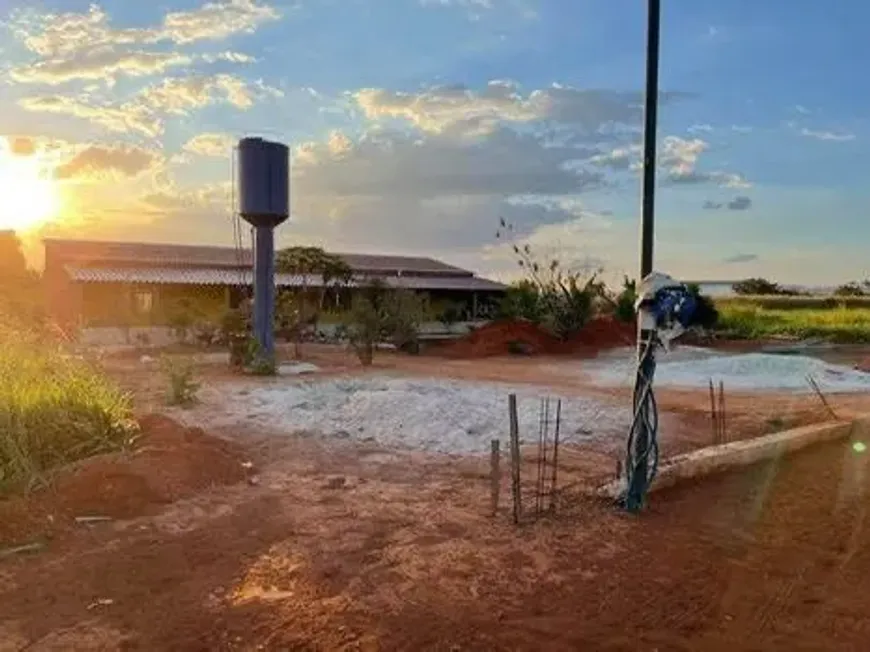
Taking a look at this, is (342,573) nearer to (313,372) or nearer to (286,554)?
(286,554)

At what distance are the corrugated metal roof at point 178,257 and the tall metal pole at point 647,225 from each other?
71.8 ft

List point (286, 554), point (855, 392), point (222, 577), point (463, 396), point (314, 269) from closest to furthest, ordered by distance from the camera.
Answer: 1. point (222, 577)
2. point (286, 554)
3. point (463, 396)
4. point (855, 392)
5. point (314, 269)

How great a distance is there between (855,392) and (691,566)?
11625 millimetres

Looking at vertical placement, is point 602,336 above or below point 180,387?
above

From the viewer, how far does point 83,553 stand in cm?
539

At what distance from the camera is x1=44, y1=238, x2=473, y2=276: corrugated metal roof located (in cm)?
3080

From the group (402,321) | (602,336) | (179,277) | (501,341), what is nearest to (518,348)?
(501,341)

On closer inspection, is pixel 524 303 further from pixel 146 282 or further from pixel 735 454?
pixel 735 454

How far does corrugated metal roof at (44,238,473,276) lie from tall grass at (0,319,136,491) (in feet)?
62.2

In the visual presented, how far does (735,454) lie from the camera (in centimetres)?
767

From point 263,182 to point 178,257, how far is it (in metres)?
18.9

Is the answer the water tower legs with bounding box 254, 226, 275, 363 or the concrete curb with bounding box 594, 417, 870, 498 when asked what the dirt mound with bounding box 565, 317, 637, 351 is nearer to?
the water tower legs with bounding box 254, 226, 275, 363

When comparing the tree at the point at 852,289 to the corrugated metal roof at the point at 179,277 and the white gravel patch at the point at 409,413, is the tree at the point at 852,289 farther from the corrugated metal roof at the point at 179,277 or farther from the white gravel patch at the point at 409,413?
the white gravel patch at the point at 409,413

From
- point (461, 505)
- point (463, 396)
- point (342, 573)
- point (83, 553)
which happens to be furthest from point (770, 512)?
point (463, 396)
